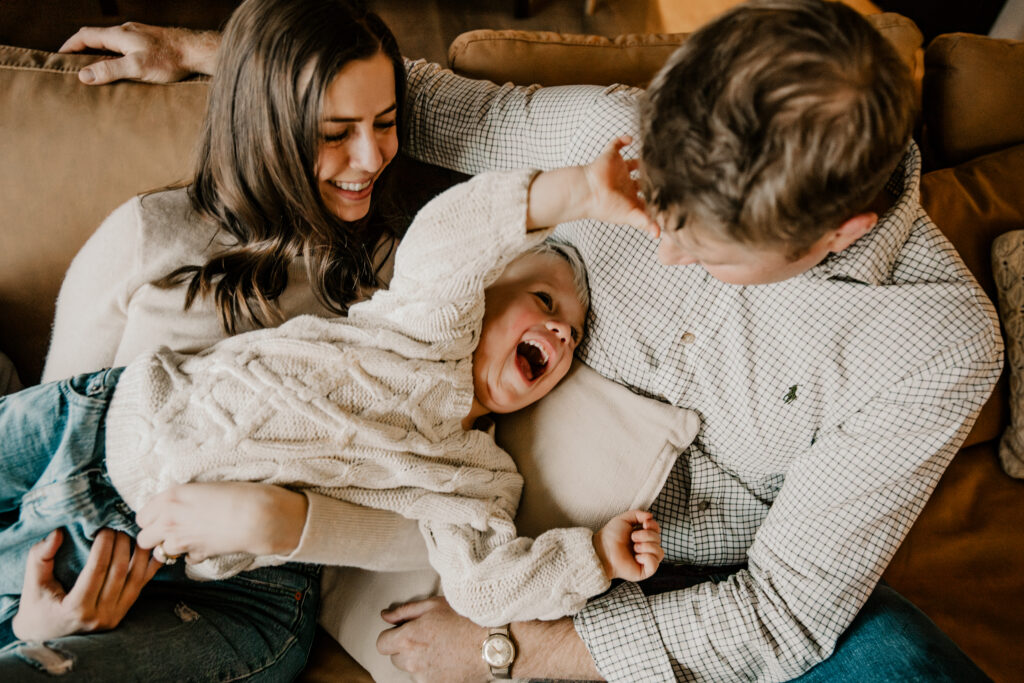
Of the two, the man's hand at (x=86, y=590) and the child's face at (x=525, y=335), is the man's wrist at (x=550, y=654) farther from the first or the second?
the man's hand at (x=86, y=590)

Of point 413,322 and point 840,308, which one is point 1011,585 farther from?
point 413,322

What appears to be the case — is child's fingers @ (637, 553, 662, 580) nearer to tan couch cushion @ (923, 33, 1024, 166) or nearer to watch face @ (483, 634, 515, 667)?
watch face @ (483, 634, 515, 667)

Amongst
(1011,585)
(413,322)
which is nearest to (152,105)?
(413,322)

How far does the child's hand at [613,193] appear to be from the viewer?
1.14 m

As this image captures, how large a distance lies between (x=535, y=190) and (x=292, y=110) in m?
0.45

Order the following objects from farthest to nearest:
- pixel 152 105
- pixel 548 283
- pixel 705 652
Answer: pixel 152 105 < pixel 548 283 < pixel 705 652

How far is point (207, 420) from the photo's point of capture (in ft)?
→ 3.79

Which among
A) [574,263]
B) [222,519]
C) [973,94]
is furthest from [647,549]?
[973,94]

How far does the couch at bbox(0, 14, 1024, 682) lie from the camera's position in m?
1.45

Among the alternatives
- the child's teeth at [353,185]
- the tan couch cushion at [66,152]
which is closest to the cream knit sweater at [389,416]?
the child's teeth at [353,185]

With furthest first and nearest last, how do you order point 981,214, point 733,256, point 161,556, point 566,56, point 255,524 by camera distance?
point 566,56, point 981,214, point 161,556, point 255,524, point 733,256

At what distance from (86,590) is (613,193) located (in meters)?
1.13

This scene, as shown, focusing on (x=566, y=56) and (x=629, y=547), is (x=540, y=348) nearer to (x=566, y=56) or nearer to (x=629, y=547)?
(x=629, y=547)

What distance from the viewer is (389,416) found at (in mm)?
1220
